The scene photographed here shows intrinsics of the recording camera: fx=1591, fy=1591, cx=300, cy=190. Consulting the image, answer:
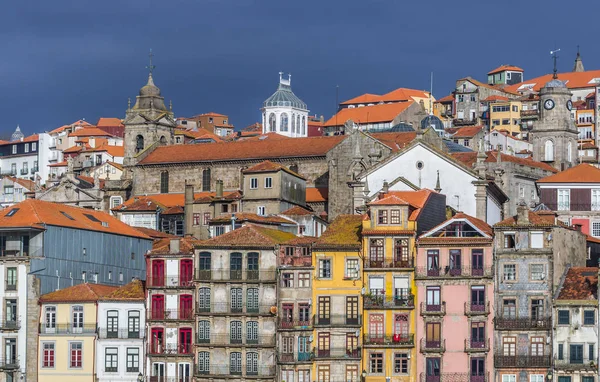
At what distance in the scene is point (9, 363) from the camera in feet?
304

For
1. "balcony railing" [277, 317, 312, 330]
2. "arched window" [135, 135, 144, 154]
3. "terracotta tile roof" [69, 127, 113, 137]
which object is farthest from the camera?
"terracotta tile roof" [69, 127, 113, 137]

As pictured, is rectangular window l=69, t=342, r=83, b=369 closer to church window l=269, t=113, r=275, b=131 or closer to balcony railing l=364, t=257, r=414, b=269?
balcony railing l=364, t=257, r=414, b=269

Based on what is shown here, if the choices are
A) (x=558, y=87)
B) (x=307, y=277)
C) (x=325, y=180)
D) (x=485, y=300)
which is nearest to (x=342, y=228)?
(x=307, y=277)

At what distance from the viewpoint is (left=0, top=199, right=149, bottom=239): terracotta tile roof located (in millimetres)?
95688

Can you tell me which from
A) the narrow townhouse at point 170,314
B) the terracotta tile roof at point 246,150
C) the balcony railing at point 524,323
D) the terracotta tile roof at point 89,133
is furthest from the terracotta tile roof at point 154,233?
the terracotta tile roof at point 89,133

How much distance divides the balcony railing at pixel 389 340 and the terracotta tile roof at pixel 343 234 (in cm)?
524

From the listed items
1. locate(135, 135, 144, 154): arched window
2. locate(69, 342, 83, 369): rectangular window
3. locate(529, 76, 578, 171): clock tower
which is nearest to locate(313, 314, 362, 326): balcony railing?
locate(69, 342, 83, 369): rectangular window

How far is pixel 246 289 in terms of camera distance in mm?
90250

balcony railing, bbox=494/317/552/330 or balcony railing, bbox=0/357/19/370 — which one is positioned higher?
balcony railing, bbox=494/317/552/330

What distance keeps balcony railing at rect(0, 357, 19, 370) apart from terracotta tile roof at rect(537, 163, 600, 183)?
4375 cm

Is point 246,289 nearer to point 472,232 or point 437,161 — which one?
point 472,232

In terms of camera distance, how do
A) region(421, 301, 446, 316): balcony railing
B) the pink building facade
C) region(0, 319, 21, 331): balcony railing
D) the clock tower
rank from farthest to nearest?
the clock tower
region(0, 319, 21, 331): balcony railing
region(421, 301, 446, 316): balcony railing
the pink building facade

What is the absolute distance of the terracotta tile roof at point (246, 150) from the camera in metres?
127

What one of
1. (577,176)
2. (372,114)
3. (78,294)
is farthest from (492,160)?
(372,114)
